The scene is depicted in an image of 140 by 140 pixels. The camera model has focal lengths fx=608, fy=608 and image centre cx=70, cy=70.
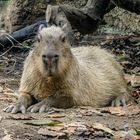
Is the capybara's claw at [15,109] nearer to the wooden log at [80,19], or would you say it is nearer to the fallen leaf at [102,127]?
the fallen leaf at [102,127]

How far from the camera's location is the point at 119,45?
10.4m

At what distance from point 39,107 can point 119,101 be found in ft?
4.27

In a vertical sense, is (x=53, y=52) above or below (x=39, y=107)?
above

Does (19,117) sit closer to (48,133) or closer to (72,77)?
(48,133)

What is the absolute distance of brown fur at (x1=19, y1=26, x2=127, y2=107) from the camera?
6085mm

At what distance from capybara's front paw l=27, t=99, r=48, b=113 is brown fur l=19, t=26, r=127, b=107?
0.84 feet

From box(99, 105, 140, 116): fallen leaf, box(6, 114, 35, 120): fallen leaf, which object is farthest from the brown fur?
box(6, 114, 35, 120): fallen leaf

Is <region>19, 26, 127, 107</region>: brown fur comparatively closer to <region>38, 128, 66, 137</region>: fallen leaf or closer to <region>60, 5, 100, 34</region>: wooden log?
<region>38, 128, 66, 137</region>: fallen leaf

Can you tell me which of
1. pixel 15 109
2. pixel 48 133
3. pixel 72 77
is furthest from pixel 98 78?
pixel 48 133

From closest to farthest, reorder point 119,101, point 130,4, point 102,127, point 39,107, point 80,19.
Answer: point 102,127 → point 39,107 → point 119,101 → point 130,4 → point 80,19

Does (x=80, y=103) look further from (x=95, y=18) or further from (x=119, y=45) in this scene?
(x=119, y=45)

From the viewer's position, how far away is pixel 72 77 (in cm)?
641

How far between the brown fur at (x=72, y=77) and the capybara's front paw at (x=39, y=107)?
26 cm

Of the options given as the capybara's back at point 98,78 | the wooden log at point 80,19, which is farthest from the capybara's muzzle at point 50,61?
the wooden log at point 80,19
